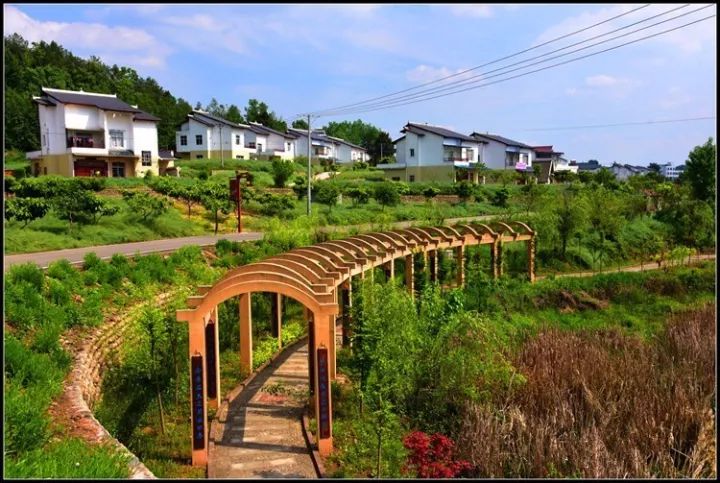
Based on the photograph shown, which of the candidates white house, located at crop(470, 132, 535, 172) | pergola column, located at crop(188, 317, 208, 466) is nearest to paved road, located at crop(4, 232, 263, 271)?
pergola column, located at crop(188, 317, 208, 466)

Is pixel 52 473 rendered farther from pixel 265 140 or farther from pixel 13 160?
pixel 265 140

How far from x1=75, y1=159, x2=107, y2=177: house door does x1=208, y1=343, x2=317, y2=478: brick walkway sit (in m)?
28.2

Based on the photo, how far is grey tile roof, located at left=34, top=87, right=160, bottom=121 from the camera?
104 ft

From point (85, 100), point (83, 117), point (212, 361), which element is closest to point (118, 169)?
point (83, 117)

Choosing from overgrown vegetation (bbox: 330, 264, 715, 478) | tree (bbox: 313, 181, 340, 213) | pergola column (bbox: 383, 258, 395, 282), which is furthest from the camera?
tree (bbox: 313, 181, 340, 213)

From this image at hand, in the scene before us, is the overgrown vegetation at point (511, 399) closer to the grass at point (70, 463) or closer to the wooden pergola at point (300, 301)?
the wooden pergola at point (300, 301)

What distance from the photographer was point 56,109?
31.8m

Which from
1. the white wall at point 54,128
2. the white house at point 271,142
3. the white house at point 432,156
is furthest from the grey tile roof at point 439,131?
the white wall at point 54,128

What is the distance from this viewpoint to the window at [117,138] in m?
33.7

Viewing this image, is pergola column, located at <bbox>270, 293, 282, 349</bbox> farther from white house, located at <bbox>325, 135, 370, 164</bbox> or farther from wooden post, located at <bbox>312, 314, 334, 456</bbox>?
white house, located at <bbox>325, 135, 370, 164</bbox>

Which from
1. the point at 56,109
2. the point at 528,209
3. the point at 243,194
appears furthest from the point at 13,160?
the point at 528,209

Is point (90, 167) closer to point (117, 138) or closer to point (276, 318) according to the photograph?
point (117, 138)

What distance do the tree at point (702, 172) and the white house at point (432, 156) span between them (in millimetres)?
14730

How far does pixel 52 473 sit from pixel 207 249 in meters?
11.2
